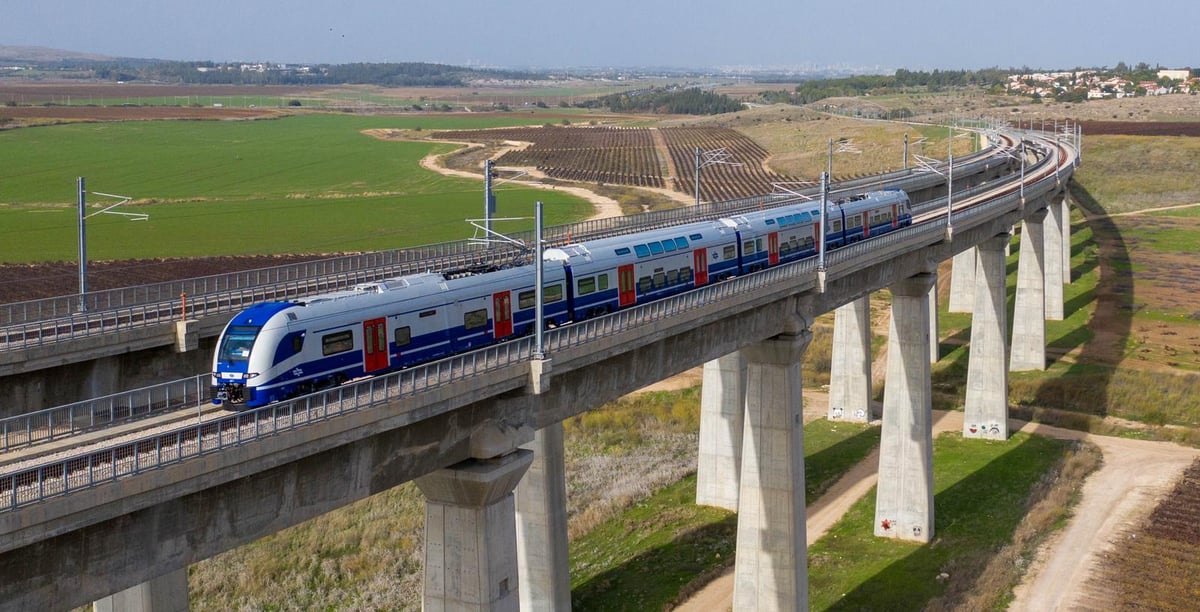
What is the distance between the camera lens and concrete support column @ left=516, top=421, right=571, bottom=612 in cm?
3862

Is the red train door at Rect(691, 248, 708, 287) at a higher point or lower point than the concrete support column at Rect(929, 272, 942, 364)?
higher

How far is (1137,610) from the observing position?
41.8 m

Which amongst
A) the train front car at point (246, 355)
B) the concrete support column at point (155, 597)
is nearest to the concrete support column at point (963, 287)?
the concrete support column at point (155, 597)

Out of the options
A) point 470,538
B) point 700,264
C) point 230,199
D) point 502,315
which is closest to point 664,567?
point 700,264

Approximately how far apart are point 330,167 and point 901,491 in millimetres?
133158

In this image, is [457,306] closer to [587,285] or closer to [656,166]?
[587,285]

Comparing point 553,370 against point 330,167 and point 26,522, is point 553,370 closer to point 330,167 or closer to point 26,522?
point 26,522

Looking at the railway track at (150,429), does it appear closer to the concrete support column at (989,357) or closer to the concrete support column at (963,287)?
the concrete support column at (989,357)

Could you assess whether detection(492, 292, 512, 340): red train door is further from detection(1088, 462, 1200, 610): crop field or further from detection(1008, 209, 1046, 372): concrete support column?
detection(1008, 209, 1046, 372): concrete support column

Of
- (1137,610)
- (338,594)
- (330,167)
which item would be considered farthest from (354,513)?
(330,167)

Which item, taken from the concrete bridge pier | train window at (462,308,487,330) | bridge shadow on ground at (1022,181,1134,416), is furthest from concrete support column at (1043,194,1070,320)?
train window at (462,308,487,330)

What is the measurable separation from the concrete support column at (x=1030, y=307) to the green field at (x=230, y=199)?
43.5 m

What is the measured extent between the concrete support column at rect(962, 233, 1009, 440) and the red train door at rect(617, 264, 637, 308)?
30635mm

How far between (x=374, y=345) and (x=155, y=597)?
8.29 meters
